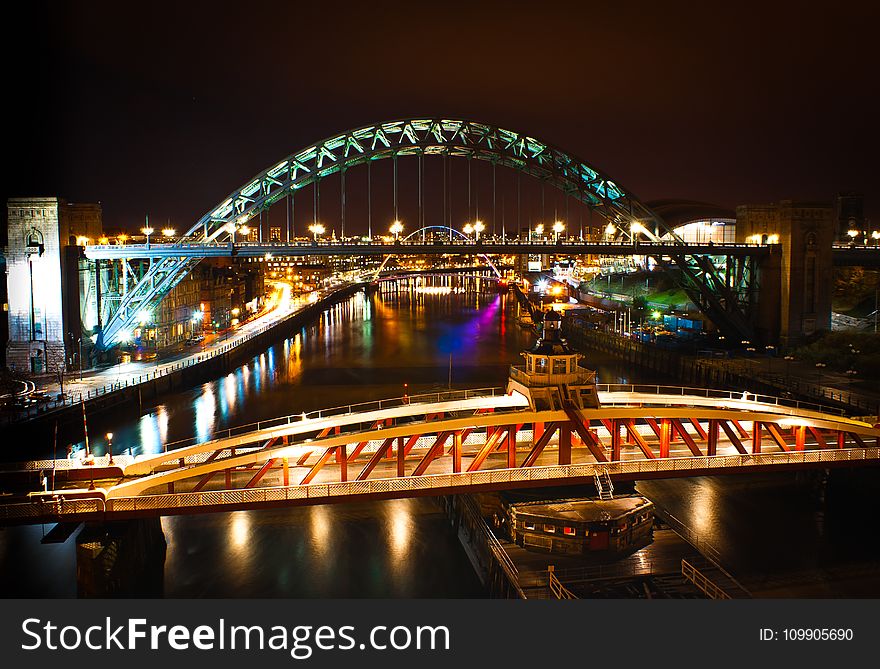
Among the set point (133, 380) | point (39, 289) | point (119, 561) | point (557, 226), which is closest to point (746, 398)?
point (119, 561)

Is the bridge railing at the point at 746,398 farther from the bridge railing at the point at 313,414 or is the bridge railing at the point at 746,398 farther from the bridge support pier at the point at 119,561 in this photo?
the bridge support pier at the point at 119,561

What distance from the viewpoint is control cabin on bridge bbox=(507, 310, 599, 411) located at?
53.0 feet

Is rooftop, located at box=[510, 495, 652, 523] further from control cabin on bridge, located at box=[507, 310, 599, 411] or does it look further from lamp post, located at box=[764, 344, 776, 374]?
lamp post, located at box=[764, 344, 776, 374]

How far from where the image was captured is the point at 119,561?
1398 centimetres

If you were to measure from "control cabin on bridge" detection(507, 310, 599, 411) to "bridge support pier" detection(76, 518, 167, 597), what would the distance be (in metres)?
7.89

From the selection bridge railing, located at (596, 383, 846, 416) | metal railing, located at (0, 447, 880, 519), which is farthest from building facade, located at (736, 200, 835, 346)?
metal railing, located at (0, 447, 880, 519)

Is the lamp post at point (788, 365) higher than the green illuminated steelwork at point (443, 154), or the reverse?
the green illuminated steelwork at point (443, 154)

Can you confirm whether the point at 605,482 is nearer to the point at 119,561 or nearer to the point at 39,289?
the point at 119,561

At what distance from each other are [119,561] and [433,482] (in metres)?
5.66

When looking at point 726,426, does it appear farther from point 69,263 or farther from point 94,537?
point 69,263

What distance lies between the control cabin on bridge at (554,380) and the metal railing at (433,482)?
53.5 inches

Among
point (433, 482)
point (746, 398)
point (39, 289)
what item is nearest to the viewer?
point (433, 482)

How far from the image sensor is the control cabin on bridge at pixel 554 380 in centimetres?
1614

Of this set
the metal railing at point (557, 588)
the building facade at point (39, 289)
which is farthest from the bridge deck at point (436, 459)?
the building facade at point (39, 289)
